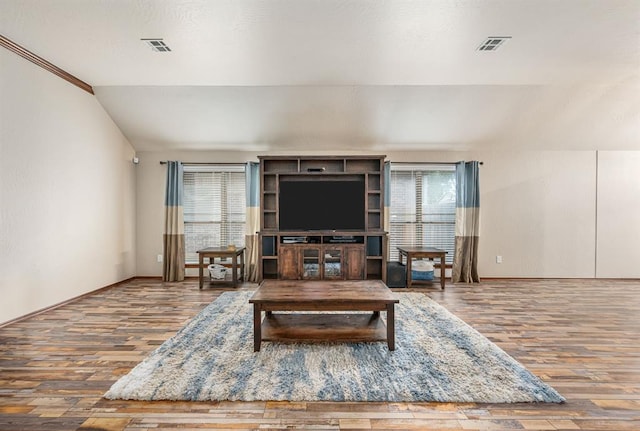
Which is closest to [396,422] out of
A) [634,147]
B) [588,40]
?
[588,40]

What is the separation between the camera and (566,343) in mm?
2988

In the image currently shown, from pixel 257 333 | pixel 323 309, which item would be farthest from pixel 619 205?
pixel 257 333

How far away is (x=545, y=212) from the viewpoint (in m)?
5.84

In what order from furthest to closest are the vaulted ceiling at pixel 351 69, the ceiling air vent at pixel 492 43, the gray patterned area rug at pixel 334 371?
1. the ceiling air vent at pixel 492 43
2. the vaulted ceiling at pixel 351 69
3. the gray patterned area rug at pixel 334 371

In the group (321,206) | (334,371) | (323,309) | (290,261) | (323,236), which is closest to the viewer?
(334,371)

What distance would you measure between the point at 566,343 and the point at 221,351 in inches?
122

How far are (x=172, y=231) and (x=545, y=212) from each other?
6.65 metres

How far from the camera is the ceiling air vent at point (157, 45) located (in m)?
3.36

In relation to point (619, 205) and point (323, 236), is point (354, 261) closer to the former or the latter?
point (323, 236)

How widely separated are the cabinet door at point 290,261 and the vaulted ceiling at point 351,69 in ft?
6.15

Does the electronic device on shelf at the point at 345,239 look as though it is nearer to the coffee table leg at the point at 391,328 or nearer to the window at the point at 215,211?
the window at the point at 215,211

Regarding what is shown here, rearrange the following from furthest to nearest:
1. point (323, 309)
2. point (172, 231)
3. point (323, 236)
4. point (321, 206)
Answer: point (172, 231) < point (321, 206) < point (323, 236) < point (323, 309)

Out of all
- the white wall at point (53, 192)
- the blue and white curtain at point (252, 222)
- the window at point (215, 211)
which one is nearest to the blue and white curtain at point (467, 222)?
the blue and white curtain at point (252, 222)

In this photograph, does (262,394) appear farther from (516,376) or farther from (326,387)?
(516,376)
